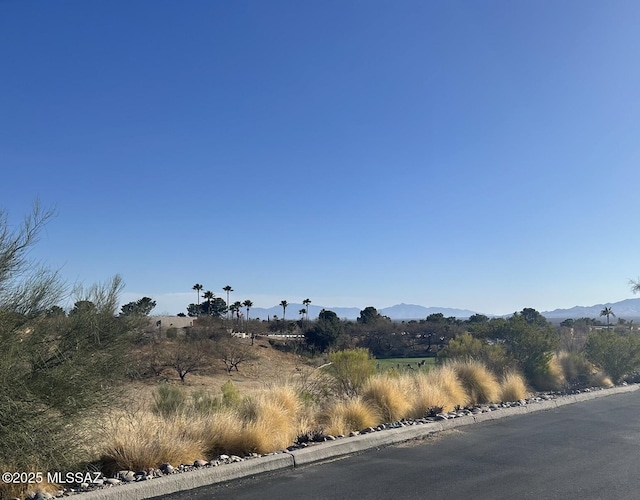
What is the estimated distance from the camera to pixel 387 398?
12.7m

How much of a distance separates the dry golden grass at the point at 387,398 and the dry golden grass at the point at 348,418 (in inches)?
18.1

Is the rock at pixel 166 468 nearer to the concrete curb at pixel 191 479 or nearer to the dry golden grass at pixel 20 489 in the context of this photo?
the concrete curb at pixel 191 479

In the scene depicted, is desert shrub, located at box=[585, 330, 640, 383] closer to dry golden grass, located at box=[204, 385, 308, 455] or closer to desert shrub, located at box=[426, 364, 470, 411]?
desert shrub, located at box=[426, 364, 470, 411]

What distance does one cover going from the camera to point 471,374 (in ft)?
53.7

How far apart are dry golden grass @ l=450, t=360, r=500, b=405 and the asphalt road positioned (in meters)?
4.36

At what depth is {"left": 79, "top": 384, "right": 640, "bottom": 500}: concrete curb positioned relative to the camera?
6621mm

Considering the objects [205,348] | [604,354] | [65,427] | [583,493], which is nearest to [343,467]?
[583,493]

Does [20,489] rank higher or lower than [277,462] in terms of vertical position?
higher

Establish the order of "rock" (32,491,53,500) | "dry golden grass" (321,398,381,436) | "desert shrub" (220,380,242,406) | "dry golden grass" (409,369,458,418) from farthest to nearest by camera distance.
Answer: "dry golden grass" (409,369,458,418) < "desert shrub" (220,380,242,406) < "dry golden grass" (321,398,381,436) < "rock" (32,491,53,500)

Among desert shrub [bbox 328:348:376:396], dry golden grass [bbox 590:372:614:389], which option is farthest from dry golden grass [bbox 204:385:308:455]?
dry golden grass [bbox 590:372:614:389]

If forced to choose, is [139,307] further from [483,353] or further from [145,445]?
[483,353]

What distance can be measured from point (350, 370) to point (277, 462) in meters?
7.19

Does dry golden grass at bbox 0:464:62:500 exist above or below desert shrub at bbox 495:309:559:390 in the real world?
below

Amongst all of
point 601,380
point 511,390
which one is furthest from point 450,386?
point 601,380
